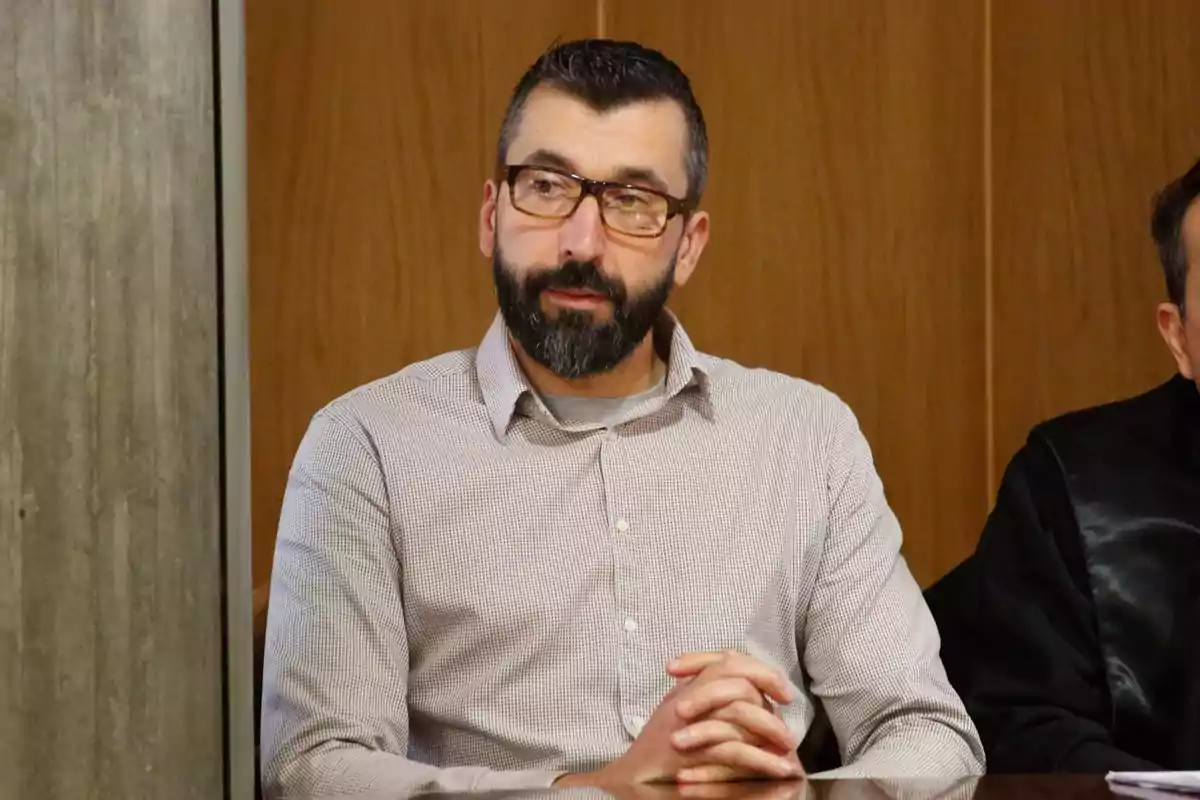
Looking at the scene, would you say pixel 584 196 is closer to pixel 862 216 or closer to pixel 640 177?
pixel 640 177

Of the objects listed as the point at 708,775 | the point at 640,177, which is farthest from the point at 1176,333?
the point at 708,775

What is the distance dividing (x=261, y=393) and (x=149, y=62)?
5.10ft

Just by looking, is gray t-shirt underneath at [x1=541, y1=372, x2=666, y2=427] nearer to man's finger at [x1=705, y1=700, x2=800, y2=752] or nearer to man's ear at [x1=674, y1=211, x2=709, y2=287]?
man's ear at [x1=674, y1=211, x2=709, y2=287]

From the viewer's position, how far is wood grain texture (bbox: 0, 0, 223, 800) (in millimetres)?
697

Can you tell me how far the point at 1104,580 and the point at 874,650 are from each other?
39 cm

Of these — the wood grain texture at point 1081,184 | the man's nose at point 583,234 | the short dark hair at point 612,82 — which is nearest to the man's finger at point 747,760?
the man's nose at point 583,234

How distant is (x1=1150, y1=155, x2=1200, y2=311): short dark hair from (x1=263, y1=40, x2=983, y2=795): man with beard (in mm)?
475

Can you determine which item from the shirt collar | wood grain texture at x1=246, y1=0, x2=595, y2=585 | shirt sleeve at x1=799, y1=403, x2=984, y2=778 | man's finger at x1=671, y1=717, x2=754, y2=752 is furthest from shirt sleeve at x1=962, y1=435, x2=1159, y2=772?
wood grain texture at x1=246, y1=0, x2=595, y2=585

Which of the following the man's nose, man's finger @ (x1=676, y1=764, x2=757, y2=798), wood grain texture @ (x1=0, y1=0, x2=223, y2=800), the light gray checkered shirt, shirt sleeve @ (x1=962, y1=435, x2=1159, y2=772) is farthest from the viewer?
Answer: shirt sleeve @ (x1=962, y1=435, x2=1159, y2=772)

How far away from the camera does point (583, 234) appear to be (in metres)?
1.61

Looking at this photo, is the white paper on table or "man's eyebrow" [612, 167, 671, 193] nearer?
the white paper on table

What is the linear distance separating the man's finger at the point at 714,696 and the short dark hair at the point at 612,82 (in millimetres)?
622

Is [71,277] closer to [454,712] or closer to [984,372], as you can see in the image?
[454,712]

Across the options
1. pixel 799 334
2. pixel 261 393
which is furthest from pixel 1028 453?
pixel 261 393
